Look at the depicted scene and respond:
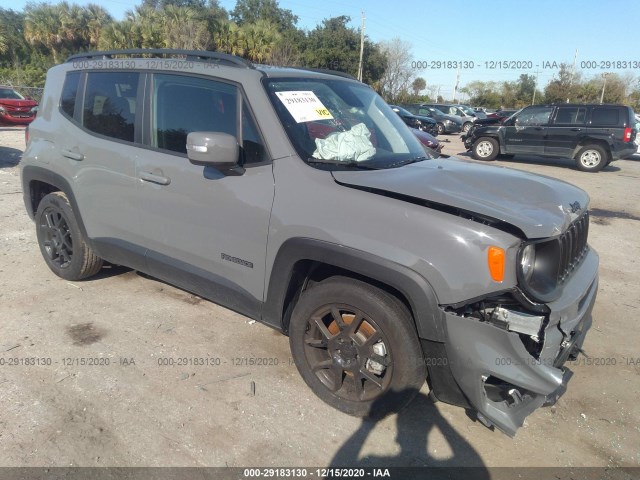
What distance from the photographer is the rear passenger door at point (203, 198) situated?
9.43ft

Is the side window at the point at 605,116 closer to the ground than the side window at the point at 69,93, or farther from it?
farther from it

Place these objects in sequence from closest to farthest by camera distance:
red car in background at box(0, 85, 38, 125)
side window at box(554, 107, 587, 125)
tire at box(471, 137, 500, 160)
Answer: side window at box(554, 107, 587, 125), tire at box(471, 137, 500, 160), red car in background at box(0, 85, 38, 125)

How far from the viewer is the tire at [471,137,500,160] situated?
15.0m

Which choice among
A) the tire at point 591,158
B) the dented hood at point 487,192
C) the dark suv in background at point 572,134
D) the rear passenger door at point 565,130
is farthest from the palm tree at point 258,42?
the dented hood at point 487,192

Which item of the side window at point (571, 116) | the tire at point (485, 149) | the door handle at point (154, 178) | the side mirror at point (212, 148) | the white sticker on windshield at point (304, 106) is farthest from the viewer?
the tire at point (485, 149)

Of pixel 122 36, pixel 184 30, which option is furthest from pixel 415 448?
pixel 122 36

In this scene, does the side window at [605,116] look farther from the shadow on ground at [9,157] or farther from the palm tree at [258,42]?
the palm tree at [258,42]

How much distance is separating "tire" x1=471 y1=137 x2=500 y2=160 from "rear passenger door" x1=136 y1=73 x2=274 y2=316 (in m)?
13.6

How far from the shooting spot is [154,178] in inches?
130

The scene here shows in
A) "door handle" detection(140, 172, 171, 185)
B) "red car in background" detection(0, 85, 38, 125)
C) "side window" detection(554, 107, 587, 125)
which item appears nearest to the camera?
"door handle" detection(140, 172, 171, 185)

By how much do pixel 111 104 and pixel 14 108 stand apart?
1650 cm

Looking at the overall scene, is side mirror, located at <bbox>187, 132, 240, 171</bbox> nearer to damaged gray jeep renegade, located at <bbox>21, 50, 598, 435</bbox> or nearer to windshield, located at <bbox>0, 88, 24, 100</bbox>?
damaged gray jeep renegade, located at <bbox>21, 50, 598, 435</bbox>

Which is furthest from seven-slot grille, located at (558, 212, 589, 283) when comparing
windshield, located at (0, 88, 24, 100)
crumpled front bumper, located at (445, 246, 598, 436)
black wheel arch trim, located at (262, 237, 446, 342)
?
windshield, located at (0, 88, 24, 100)

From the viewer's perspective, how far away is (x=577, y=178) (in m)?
12.5
